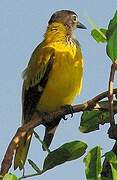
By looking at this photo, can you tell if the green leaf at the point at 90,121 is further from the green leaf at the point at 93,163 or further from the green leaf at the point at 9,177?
the green leaf at the point at 9,177

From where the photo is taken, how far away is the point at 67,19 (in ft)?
16.7

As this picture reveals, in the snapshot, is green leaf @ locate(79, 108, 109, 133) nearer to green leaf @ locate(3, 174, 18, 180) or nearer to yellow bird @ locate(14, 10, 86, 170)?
green leaf @ locate(3, 174, 18, 180)

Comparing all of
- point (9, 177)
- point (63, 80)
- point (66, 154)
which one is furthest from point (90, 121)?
point (63, 80)

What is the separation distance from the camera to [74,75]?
4.03 metres

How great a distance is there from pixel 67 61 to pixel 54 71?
0.55 ft

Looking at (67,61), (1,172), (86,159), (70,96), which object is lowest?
(70,96)

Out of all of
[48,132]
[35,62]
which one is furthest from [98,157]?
[35,62]

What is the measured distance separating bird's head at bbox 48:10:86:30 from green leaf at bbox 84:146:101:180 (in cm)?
354

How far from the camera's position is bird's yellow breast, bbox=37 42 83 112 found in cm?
403

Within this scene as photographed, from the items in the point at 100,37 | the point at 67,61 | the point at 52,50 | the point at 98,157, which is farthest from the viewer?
the point at 52,50

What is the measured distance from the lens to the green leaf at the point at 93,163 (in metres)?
1.51

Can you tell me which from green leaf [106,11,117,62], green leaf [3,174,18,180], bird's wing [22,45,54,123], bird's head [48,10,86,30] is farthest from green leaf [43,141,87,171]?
bird's head [48,10,86,30]

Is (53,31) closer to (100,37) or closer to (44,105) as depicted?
(44,105)

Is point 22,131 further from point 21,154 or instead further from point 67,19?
point 67,19
